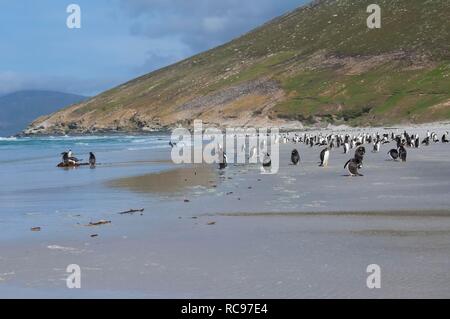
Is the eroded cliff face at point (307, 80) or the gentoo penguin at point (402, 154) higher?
the eroded cliff face at point (307, 80)

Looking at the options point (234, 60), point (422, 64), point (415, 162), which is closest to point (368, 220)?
point (415, 162)

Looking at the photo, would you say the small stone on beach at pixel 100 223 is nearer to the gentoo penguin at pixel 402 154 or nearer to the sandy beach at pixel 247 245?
the sandy beach at pixel 247 245

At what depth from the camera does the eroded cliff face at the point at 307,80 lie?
10131cm

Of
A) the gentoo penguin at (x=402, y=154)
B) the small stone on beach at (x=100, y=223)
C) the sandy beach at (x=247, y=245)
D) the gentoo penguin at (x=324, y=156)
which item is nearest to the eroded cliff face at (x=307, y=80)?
the gentoo penguin at (x=402, y=154)

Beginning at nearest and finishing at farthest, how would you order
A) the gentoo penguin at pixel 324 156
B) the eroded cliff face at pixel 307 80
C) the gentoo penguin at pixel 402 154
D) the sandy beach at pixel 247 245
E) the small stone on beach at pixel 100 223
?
the sandy beach at pixel 247 245 → the small stone on beach at pixel 100 223 → the gentoo penguin at pixel 324 156 → the gentoo penguin at pixel 402 154 → the eroded cliff face at pixel 307 80

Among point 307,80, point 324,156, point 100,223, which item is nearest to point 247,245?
point 100,223

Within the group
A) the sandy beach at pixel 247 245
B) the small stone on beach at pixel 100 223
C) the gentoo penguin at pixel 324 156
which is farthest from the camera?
the gentoo penguin at pixel 324 156

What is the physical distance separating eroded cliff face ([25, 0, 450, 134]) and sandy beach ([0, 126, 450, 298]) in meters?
67.3

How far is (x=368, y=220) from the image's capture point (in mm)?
12789

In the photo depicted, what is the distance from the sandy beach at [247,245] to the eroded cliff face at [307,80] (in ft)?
221

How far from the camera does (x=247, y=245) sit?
10695 millimetres

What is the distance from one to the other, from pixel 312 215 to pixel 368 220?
4.29 ft

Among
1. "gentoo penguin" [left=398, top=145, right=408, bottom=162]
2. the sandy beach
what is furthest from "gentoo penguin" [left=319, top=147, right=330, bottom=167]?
the sandy beach
